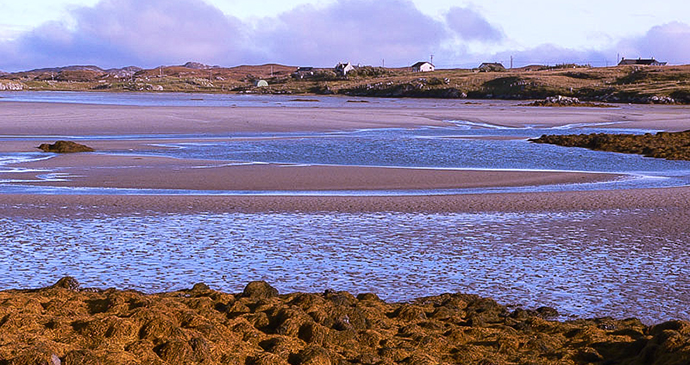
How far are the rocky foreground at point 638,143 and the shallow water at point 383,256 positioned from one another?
1451 cm

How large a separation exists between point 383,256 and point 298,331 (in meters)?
4.02

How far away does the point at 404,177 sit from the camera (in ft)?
65.9

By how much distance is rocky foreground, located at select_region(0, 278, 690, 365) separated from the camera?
235 inches

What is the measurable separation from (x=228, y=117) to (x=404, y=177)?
93.2 ft

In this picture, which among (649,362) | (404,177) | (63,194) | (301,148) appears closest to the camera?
(649,362)

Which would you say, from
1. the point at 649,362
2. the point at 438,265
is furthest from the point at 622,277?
the point at 649,362

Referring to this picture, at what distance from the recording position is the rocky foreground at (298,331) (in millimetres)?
5977

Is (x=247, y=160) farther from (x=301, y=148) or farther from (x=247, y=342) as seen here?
(x=247, y=342)

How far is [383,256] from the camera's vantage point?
35.5 ft

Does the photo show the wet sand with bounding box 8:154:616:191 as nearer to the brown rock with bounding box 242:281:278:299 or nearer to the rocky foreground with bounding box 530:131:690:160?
the rocky foreground with bounding box 530:131:690:160

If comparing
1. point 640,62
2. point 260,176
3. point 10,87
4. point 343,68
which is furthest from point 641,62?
point 260,176

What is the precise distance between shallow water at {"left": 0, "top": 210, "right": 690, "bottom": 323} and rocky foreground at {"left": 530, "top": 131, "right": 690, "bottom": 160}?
14.5m

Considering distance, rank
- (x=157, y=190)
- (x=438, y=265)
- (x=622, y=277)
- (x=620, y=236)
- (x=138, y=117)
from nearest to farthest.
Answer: (x=622, y=277) → (x=438, y=265) → (x=620, y=236) → (x=157, y=190) → (x=138, y=117)

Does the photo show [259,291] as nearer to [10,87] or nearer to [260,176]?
[260,176]
